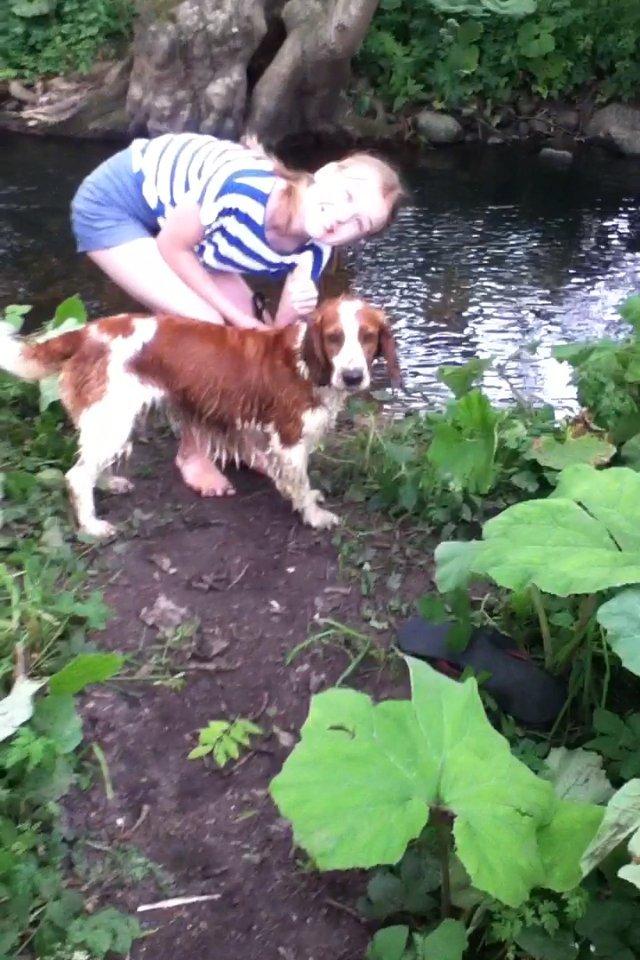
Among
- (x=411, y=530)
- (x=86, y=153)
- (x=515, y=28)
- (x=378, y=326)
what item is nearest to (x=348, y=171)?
(x=378, y=326)

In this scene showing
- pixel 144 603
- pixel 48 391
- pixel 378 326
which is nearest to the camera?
pixel 144 603

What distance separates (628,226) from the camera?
7.43 m

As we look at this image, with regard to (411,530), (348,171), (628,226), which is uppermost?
(348,171)

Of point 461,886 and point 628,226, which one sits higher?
point 461,886

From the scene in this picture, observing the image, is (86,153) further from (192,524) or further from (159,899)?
(159,899)

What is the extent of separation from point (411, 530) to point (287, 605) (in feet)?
1.81

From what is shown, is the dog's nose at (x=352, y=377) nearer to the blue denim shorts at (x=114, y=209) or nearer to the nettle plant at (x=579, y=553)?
the nettle plant at (x=579, y=553)

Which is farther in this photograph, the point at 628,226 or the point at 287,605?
the point at 628,226

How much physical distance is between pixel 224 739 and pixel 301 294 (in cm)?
177

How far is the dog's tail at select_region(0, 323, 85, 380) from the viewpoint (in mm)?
3066

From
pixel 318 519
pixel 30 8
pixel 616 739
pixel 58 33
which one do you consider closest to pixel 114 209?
pixel 318 519

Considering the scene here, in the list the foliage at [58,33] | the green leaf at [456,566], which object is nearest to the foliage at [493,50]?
the foliage at [58,33]

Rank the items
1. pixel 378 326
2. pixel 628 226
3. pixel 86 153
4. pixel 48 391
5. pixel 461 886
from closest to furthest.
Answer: pixel 461 886, pixel 378 326, pixel 48 391, pixel 628 226, pixel 86 153

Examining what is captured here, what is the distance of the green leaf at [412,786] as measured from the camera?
149 cm
